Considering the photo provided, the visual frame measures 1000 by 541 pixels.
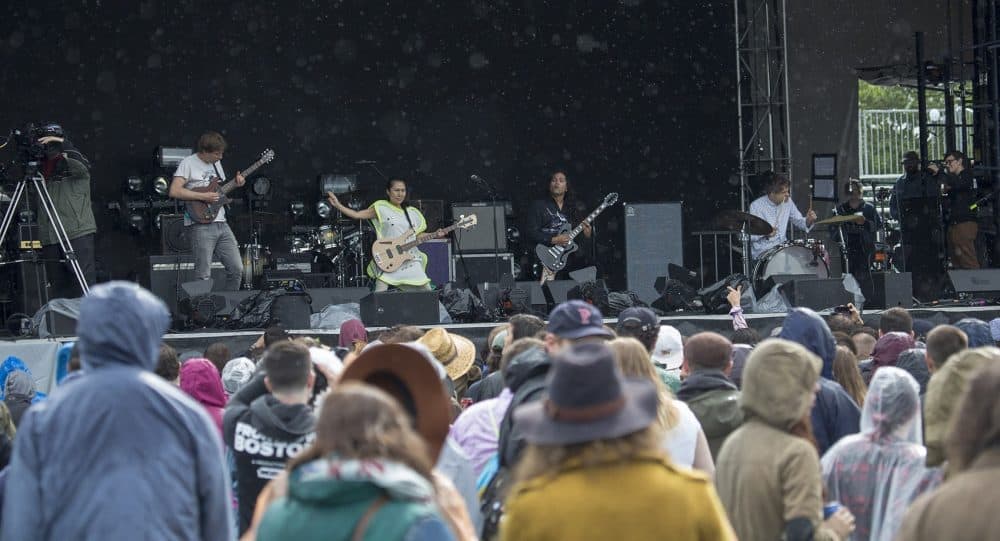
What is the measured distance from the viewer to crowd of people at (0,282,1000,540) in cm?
272

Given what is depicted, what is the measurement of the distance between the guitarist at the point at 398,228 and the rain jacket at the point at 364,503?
433 inches

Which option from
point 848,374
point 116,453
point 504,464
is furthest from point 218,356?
point 116,453

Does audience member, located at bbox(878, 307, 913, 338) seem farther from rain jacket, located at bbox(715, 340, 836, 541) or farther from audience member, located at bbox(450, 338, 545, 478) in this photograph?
rain jacket, located at bbox(715, 340, 836, 541)

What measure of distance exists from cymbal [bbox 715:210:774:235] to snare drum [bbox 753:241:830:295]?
10.7 inches

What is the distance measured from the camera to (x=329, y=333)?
11367mm

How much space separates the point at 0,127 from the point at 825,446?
12.3 metres

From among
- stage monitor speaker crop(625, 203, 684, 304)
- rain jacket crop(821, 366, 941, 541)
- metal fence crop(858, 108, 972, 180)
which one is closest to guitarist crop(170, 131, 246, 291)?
stage monitor speaker crop(625, 203, 684, 304)

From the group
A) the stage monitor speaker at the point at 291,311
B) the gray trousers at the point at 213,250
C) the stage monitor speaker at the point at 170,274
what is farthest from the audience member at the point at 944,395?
the stage monitor speaker at the point at 170,274

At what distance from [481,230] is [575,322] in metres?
11.0

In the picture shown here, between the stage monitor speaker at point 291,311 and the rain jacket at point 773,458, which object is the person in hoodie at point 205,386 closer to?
the rain jacket at point 773,458

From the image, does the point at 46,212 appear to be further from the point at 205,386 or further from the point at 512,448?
the point at 512,448

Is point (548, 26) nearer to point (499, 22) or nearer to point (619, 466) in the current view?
point (499, 22)

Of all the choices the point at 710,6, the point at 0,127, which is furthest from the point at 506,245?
the point at 0,127

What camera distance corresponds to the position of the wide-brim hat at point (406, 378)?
10.8 ft
